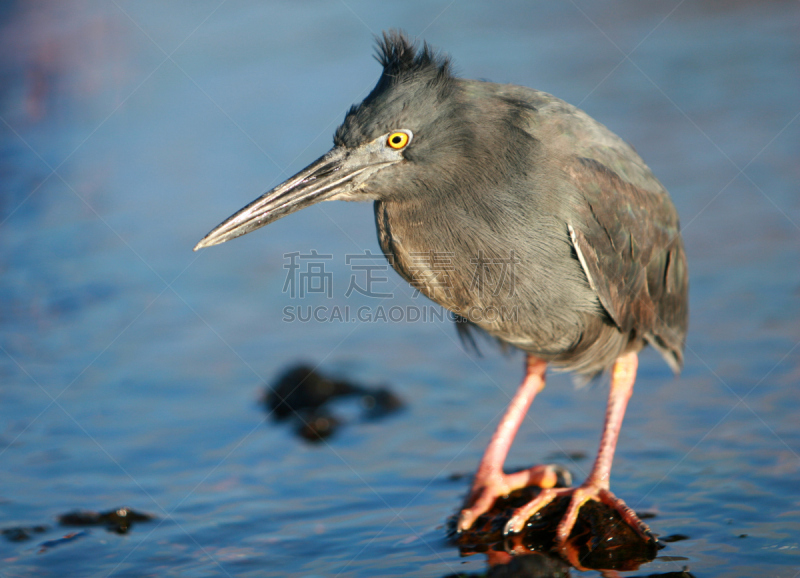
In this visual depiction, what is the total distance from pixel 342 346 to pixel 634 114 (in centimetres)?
723

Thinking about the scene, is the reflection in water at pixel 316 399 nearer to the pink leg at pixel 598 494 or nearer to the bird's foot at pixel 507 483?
the bird's foot at pixel 507 483

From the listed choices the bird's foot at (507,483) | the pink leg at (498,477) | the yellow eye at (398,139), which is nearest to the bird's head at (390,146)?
the yellow eye at (398,139)

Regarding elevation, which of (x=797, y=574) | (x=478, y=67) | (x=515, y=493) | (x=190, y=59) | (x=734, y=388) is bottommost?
(x=797, y=574)

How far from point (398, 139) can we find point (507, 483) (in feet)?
8.25

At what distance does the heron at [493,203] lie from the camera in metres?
4.90

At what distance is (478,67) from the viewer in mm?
13539

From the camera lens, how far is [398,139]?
4.86 metres

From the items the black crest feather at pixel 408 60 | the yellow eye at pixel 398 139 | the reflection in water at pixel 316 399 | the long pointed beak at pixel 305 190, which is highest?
the black crest feather at pixel 408 60

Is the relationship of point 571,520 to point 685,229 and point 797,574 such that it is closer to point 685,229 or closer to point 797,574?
point 797,574

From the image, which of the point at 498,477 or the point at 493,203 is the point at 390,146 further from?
the point at 498,477

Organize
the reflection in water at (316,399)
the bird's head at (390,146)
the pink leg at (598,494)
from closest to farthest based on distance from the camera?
the bird's head at (390,146) < the pink leg at (598,494) < the reflection in water at (316,399)

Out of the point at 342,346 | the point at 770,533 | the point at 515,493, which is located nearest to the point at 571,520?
the point at 515,493

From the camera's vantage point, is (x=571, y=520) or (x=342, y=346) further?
(x=342, y=346)

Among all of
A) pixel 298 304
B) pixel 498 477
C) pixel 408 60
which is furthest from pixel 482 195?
pixel 298 304
